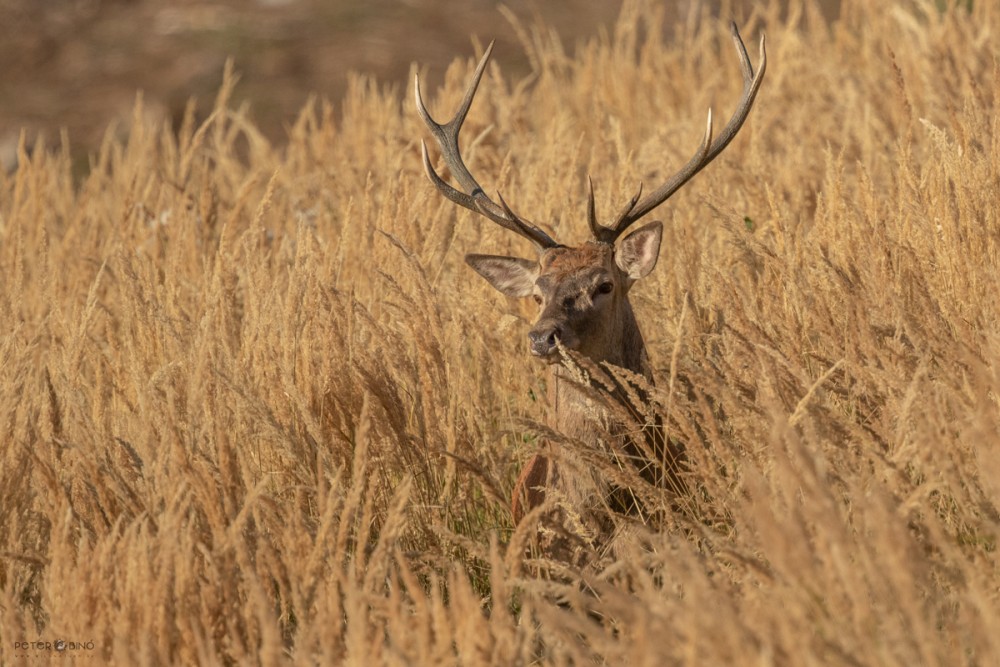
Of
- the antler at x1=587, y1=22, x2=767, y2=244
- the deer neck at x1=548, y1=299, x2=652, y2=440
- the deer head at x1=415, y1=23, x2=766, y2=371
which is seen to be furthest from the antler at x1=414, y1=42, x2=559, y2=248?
the deer neck at x1=548, y1=299, x2=652, y2=440

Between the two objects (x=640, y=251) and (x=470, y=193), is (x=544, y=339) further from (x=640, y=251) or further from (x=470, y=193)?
(x=470, y=193)

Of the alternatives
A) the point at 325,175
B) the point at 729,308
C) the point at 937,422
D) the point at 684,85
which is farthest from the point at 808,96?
the point at 937,422

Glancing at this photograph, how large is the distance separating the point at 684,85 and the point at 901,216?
392 centimetres

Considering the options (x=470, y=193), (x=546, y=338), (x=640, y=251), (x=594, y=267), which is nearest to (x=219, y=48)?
(x=470, y=193)

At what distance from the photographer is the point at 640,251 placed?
4582mm

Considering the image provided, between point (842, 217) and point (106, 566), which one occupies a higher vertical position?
point (842, 217)

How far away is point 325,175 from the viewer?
679 cm

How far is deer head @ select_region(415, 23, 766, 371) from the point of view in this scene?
14.1ft

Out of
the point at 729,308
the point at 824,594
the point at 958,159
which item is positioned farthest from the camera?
the point at 958,159

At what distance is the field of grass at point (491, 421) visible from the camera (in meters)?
2.44

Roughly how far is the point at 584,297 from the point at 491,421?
0.50m

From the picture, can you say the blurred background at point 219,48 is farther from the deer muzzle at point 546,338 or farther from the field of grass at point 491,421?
the deer muzzle at point 546,338

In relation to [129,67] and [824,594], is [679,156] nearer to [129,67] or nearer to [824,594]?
[824,594]

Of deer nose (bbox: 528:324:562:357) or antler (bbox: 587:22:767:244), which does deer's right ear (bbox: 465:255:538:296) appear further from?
deer nose (bbox: 528:324:562:357)
